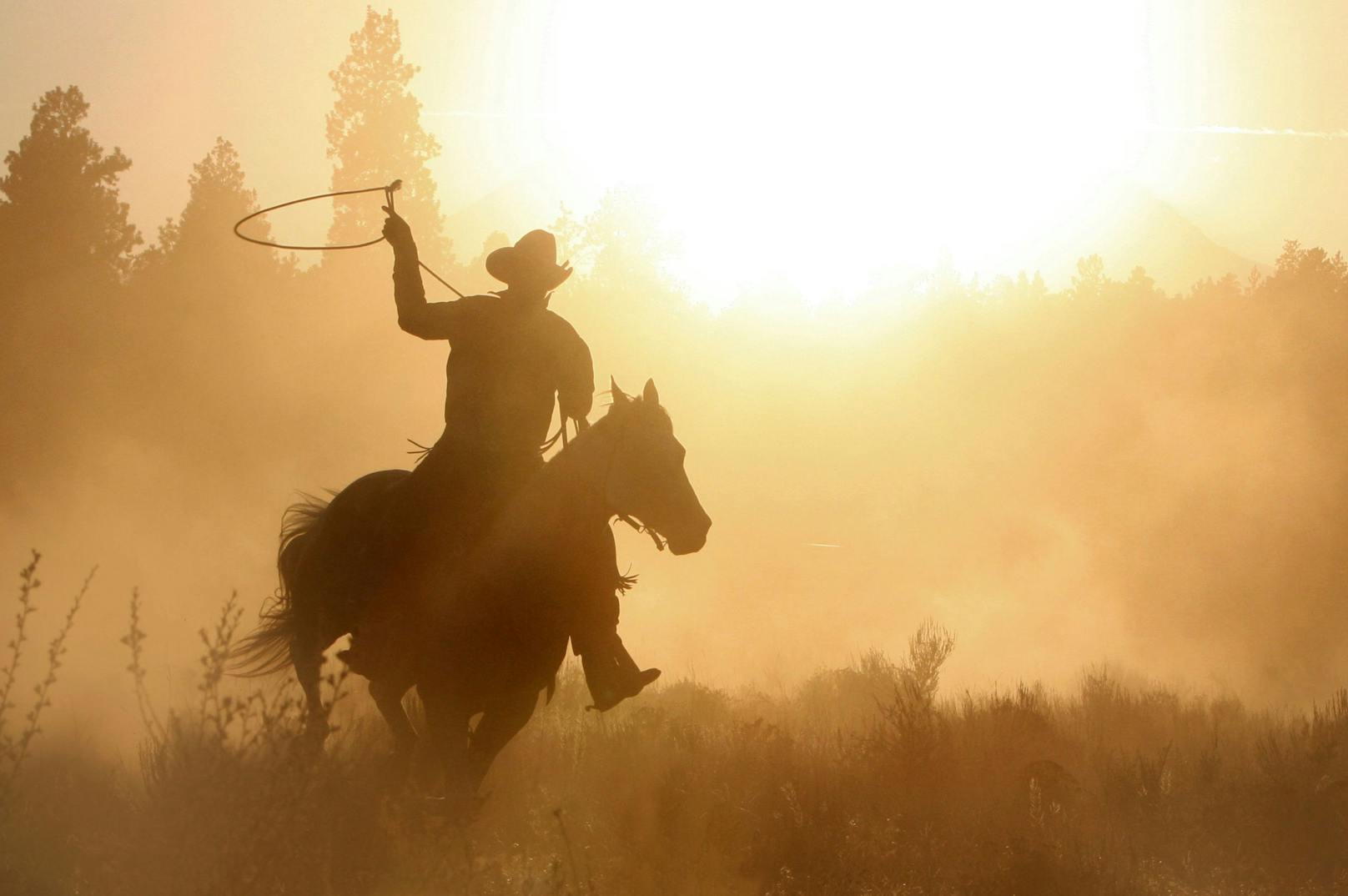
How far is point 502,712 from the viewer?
7.03 metres

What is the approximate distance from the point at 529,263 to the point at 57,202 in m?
39.2

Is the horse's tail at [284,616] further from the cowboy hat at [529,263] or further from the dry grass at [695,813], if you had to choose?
the cowboy hat at [529,263]

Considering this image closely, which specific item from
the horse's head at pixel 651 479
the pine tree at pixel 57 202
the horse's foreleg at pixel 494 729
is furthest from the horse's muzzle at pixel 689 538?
the pine tree at pixel 57 202

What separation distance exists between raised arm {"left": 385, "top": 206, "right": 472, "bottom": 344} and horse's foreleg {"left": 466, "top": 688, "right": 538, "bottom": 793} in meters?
1.99

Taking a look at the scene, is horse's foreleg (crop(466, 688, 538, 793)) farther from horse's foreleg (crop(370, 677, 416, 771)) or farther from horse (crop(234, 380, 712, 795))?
horse's foreleg (crop(370, 677, 416, 771))

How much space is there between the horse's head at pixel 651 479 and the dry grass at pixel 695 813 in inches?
63.2

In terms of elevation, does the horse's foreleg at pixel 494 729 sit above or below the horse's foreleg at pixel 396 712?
below

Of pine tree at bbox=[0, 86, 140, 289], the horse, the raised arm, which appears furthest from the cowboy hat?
pine tree at bbox=[0, 86, 140, 289]

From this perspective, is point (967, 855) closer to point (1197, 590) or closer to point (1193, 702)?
point (1193, 702)

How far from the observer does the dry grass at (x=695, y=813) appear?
5.81 m

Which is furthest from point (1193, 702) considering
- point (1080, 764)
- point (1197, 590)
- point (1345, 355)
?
point (1345, 355)

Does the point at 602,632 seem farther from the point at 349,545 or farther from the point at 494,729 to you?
the point at 349,545

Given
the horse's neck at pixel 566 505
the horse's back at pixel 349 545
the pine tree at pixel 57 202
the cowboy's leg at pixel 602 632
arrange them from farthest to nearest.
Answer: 1. the pine tree at pixel 57 202
2. the horse's back at pixel 349 545
3. the cowboy's leg at pixel 602 632
4. the horse's neck at pixel 566 505

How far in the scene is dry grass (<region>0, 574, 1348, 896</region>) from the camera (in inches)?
229
